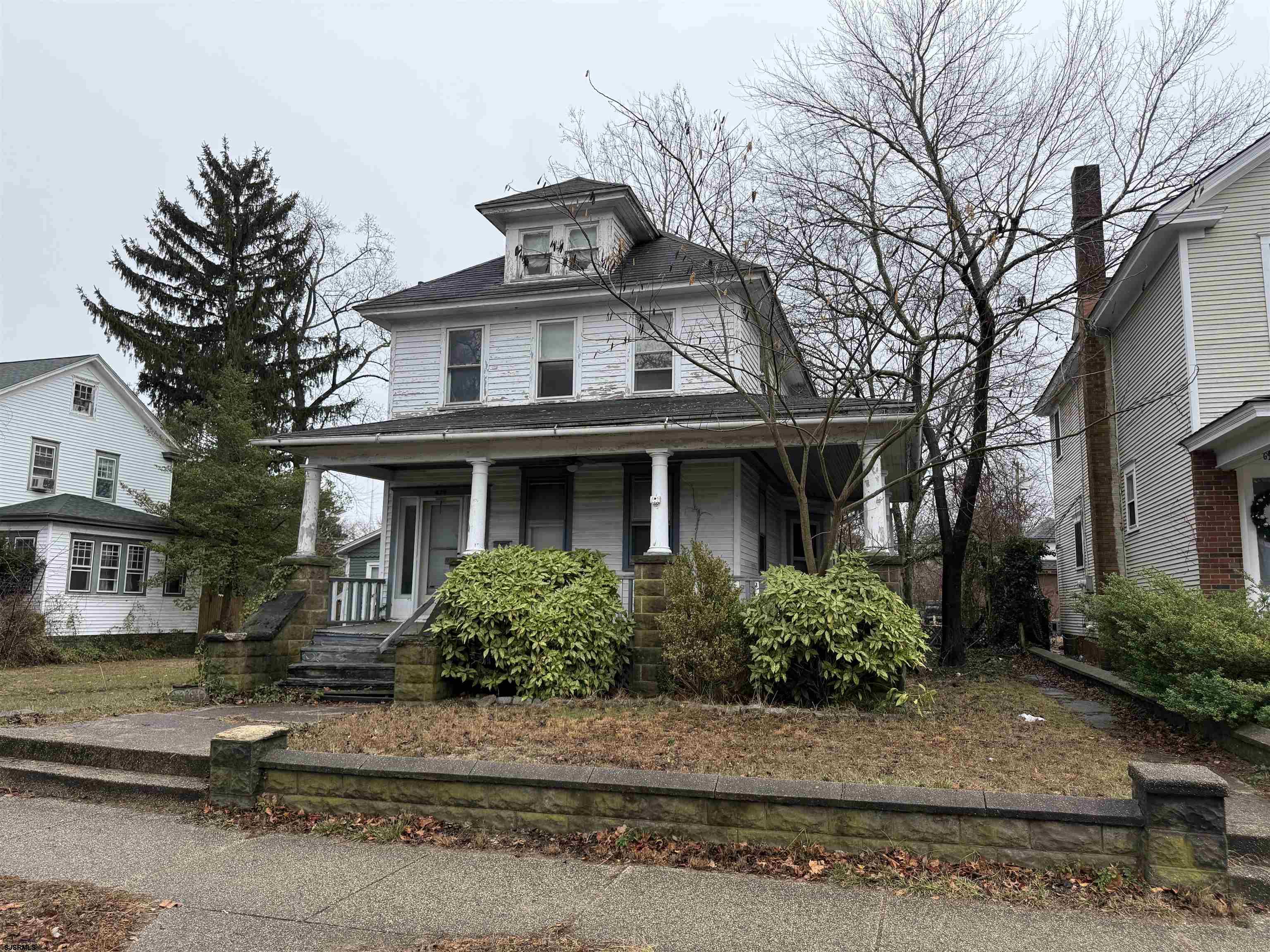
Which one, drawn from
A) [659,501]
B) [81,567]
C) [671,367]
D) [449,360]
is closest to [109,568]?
[81,567]

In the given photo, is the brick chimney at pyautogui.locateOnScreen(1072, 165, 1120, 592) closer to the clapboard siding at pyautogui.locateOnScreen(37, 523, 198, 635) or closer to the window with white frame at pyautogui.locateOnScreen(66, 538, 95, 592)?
the clapboard siding at pyautogui.locateOnScreen(37, 523, 198, 635)

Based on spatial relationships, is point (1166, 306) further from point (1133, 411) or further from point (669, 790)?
point (669, 790)

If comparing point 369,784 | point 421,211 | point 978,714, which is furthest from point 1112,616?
point 421,211

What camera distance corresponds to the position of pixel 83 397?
81.5 ft

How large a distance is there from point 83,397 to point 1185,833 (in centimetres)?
2840

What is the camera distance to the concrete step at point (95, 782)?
19.2 ft

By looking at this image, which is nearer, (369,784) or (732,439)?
(369,784)

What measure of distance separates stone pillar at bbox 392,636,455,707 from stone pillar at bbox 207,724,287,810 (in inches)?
141

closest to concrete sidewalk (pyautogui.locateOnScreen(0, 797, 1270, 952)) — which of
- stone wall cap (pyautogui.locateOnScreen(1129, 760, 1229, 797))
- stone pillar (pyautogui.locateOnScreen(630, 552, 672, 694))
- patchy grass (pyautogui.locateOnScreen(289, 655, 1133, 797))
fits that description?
stone wall cap (pyautogui.locateOnScreen(1129, 760, 1229, 797))

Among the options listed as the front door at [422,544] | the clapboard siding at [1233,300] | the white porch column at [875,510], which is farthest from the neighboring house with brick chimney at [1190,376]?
the front door at [422,544]

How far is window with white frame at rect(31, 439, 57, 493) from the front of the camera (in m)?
23.2

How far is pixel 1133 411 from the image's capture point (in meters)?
14.2

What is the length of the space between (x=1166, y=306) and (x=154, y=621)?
84.3ft

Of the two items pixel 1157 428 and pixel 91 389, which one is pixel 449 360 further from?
pixel 91 389
